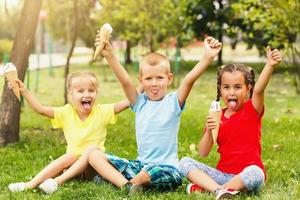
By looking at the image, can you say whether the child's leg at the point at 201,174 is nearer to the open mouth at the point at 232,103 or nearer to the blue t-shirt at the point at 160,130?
the blue t-shirt at the point at 160,130

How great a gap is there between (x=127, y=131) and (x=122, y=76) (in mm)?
3141

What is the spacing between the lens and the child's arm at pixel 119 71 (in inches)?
181

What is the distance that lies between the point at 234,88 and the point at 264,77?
0.95 ft

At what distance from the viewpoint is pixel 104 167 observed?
4.75 metres

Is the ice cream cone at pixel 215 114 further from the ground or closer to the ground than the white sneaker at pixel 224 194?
further from the ground

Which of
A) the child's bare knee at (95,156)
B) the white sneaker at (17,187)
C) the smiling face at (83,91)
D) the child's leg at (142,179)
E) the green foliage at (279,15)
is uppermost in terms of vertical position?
the green foliage at (279,15)

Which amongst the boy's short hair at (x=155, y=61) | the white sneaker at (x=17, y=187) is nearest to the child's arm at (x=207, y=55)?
the boy's short hair at (x=155, y=61)

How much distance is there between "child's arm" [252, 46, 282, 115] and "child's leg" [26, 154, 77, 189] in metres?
1.44

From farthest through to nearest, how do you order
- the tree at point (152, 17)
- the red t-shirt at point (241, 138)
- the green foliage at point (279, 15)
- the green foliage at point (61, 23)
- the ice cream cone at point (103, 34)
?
1. the green foliage at point (61, 23)
2. the tree at point (152, 17)
3. the green foliage at point (279, 15)
4. the red t-shirt at point (241, 138)
5. the ice cream cone at point (103, 34)

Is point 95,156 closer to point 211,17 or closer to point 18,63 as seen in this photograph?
point 18,63

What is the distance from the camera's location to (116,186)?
4.72m

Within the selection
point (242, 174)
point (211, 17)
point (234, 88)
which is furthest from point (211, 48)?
point (211, 17)

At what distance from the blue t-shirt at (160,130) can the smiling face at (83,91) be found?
440 millimetres

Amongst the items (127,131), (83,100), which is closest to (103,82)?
(127,131)
